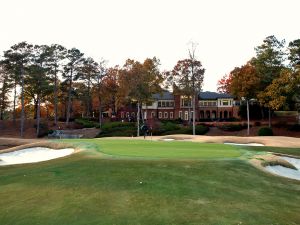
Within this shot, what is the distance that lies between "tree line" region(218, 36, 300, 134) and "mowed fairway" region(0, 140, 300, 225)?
43.7 metres

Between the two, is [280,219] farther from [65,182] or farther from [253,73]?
[253,73]

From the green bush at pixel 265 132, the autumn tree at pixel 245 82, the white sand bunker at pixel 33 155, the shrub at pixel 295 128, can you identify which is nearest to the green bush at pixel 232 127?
the autumn tree at pixel 245 82

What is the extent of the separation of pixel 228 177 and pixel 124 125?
60446 mm

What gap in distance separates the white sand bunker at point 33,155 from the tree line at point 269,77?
138 feet

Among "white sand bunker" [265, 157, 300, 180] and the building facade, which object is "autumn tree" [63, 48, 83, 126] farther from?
"white sand bunker" [265, 157, 300, 180]

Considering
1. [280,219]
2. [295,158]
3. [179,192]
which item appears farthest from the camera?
[295,158]

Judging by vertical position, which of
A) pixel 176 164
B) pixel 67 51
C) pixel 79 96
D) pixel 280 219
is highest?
pixel 67 51

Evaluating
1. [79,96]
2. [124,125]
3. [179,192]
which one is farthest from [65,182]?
[79,96]

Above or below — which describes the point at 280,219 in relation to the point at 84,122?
below

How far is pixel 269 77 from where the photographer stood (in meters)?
73.0

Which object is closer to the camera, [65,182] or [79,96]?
[65,182]

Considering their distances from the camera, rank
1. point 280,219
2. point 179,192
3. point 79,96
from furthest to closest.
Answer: point 79,96 → point 179,192 → point 280,219

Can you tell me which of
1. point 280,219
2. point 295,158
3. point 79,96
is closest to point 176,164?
point 280,219

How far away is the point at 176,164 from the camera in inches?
811
